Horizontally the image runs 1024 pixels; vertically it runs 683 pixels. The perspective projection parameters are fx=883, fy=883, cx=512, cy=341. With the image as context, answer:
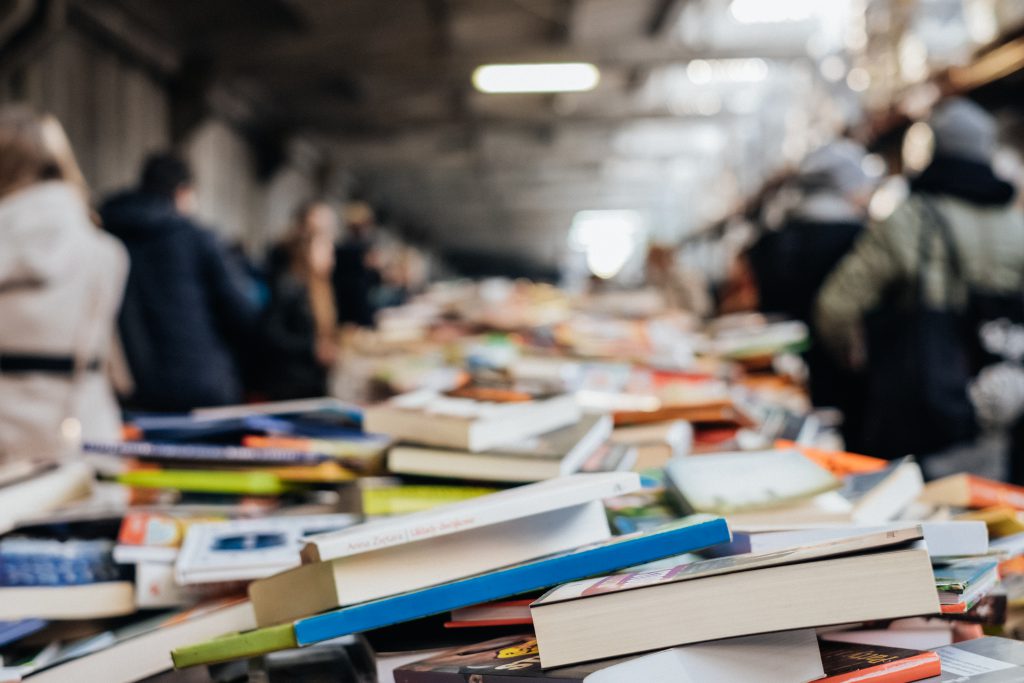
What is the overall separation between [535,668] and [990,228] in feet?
7.56

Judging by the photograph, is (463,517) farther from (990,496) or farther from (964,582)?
(990,496)

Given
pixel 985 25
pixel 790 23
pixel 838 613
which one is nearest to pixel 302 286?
pixel 985 25

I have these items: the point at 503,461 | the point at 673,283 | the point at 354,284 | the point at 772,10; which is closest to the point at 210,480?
the point at 503,461

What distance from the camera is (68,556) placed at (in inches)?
38.7

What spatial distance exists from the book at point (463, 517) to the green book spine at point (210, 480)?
38 centimetres

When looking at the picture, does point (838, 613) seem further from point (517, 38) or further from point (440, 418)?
point (517, 38)

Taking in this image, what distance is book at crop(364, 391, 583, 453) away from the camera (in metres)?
1.07

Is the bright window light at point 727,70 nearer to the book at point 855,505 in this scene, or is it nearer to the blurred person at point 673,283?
the blurred person at point 673,283

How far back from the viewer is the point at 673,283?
5.79 meters

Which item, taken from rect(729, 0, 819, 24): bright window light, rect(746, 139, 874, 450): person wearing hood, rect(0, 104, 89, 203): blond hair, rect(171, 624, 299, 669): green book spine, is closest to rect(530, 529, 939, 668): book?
rect(171, 624, 299, 669): green book spine

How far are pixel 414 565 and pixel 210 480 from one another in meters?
0.46

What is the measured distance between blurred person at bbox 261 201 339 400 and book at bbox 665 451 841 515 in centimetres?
257

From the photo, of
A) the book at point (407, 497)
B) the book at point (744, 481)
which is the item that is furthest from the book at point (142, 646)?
the book at point (744, 481)

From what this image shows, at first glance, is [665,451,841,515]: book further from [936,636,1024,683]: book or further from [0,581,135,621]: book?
[0,581,135,621]: book
